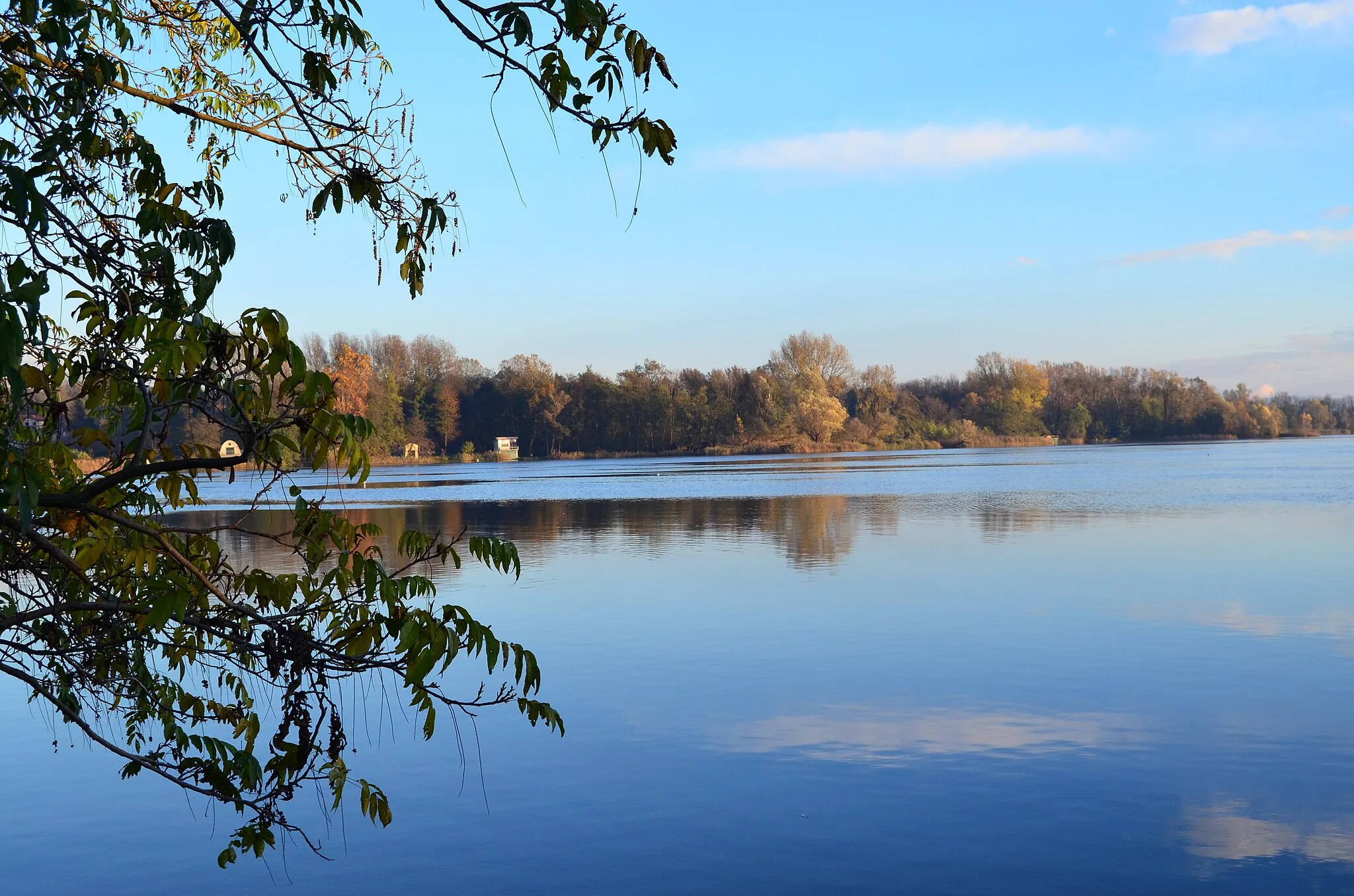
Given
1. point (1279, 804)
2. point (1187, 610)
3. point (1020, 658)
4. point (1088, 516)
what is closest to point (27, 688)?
point (1020, 658)

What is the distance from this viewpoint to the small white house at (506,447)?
4670 inches

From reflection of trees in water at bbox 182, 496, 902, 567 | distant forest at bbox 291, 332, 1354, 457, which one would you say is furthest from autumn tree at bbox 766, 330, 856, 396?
reflection of trees in water at bbox 182, 496, 902, 567

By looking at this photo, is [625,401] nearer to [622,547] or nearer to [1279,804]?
[622,547]

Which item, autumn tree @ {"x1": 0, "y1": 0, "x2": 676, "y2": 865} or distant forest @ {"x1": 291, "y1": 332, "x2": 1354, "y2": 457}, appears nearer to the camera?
autumn tree @ {"x1": 0, "y1": 0, "x2": 676, "y2": 865}

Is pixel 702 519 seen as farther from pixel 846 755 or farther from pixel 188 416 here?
pixel 188 416

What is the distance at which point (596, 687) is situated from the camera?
10.6 m

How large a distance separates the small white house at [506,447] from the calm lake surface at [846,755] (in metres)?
102

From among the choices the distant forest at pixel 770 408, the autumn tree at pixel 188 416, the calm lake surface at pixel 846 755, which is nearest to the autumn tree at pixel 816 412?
the distant forest at pixel 770 408

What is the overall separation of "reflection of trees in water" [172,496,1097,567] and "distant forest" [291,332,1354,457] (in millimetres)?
68314

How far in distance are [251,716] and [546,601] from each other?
10.9 metres

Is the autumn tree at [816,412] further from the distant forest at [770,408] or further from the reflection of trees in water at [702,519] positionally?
the reflection of trees in water at [702,519]

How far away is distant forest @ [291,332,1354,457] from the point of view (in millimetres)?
113938

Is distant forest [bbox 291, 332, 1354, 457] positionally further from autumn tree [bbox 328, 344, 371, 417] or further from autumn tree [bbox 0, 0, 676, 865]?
autumn tree [bbox 0, 0, 676, 865]

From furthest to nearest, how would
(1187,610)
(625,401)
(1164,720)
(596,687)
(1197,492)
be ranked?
(625,401) → (1197,492) → (1187,610) → (596,687) → (1164,720)
